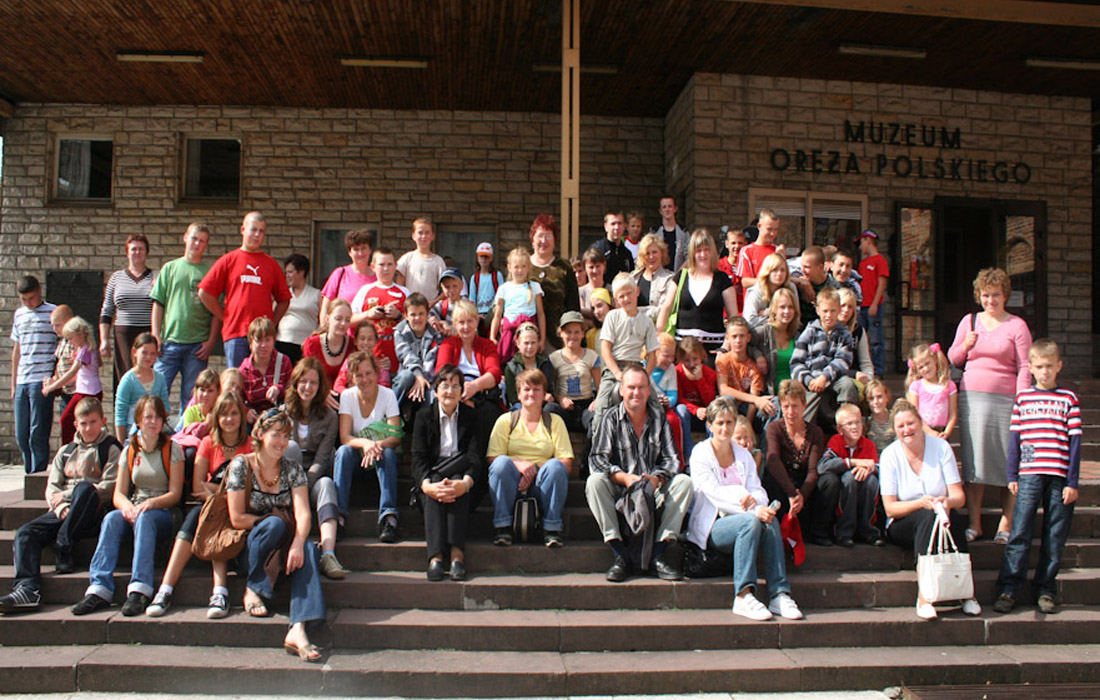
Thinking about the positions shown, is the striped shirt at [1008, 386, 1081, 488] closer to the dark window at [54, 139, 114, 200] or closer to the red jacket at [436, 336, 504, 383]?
the red jacket at [436, 336, 504, 383]

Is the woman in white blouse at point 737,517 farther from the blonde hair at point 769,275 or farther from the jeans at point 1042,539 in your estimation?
the blonde hair at point 769,275

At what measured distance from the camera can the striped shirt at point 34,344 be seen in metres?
6.84

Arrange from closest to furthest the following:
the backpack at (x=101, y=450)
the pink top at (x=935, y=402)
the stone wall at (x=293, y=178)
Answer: the backpack at (x=101, y=450) → the pink top at (x=935, y=402) → the stone wall at (x=293, y=178)

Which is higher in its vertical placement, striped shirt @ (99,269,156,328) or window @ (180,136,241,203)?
window @ (180,136,241,203)

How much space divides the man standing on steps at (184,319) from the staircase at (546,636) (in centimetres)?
192

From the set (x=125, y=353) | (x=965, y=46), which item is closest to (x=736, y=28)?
(x=965, y=46)

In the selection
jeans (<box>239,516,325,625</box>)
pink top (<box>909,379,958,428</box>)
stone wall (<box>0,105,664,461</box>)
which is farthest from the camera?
stone wall (<box>0,105,664,461</box>)

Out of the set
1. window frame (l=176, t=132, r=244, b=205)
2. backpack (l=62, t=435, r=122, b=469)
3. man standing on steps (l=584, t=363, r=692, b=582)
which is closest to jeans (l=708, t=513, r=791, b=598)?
man standing on steps (l=584, t=363, r=692, b=582)

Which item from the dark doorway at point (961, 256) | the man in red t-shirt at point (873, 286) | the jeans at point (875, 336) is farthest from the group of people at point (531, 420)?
the dark doorway at point (961, 256)

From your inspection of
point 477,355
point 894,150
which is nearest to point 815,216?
point 894,150

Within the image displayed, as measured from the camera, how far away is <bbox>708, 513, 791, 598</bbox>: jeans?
183 inches

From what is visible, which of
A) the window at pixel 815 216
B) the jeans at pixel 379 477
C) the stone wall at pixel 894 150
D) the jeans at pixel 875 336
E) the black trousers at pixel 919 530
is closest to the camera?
the black trousers at pixel 919 530

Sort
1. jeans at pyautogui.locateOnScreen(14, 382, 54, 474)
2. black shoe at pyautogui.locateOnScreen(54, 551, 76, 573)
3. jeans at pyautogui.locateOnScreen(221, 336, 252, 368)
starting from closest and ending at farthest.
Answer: black shoe at pyautogui.locateOnScreen(54, 551, 76, 573) < jeans at pyautogui.locateOnScreen(221, 336, 252, 368) < jeans at pyautogui.locateOnScreen(14, 382, 54, 474)

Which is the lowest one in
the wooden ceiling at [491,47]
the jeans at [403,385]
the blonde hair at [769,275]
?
the jeans at [403,385]
